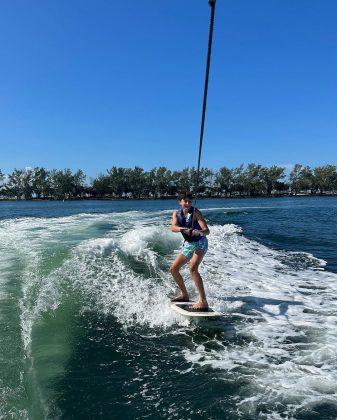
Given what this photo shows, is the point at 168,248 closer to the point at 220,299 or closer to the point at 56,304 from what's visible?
the point at 220,299

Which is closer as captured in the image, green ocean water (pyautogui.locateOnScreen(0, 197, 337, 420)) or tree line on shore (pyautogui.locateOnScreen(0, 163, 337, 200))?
green ocean water (pyautogui.locateOnScreen(0, 197, 337, 420))

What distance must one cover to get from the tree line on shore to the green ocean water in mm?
160542

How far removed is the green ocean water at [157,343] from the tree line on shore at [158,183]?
16054cm

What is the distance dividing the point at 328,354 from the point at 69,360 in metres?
3.77

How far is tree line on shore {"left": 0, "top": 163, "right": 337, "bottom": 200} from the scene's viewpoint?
17225cm

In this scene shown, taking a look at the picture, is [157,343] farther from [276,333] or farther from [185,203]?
[185,203]

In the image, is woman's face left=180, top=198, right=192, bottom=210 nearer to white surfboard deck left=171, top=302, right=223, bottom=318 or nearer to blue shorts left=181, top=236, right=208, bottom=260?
blue shorts left=181, top=236, right=208, bottom=260

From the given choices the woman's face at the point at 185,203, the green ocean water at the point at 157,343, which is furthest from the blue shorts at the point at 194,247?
the green ocean water at the point at 157,343

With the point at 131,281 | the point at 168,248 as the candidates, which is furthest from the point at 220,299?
the point at 168,248

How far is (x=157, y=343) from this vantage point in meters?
5.94

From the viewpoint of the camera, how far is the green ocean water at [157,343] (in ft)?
13.9

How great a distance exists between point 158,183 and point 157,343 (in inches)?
6679

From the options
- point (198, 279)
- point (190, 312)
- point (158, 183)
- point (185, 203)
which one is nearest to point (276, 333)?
point (190, 312)

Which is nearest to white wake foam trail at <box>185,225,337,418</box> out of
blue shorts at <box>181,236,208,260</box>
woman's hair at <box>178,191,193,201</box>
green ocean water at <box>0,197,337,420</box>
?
green ocean water at <box>0,197,337,420</box>
